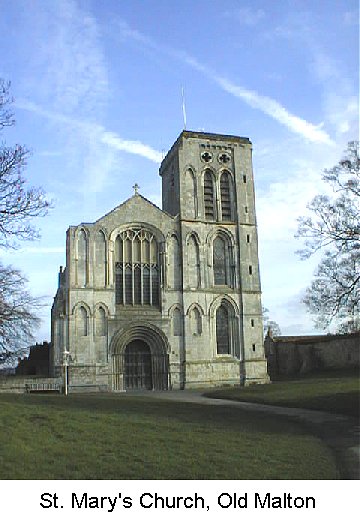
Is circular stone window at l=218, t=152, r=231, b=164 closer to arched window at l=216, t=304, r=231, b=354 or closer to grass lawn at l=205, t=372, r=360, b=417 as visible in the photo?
arched window at l=216, t=304, r=231, b=354

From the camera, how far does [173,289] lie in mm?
37094

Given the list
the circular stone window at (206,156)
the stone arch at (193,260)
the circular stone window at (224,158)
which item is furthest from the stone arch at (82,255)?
the circular stone window at (224,158)

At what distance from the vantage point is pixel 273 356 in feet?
177

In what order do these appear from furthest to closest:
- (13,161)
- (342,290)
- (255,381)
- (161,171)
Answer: (161,171) → (255,381) → (342,290) → (13,161)

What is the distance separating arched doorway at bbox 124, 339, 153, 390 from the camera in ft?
117

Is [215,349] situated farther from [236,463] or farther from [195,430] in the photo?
[236,463]

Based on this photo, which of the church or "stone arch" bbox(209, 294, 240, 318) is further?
"stone arch" bbox(209, 294, 240, 318)

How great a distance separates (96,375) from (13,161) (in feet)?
71.2

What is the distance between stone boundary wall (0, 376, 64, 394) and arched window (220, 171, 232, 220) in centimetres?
1684

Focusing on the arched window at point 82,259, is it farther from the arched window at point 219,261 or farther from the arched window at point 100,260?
the arched window at point 219,261

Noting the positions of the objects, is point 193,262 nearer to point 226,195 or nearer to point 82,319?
point 226,195

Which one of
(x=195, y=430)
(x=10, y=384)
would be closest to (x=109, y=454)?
(x=195, y=430)

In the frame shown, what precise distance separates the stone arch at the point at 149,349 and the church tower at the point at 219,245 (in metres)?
1.48

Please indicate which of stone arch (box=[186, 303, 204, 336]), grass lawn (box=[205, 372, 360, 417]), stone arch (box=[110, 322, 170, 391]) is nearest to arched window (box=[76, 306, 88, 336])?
stone arch (box=[110, 322, 170, 391])
